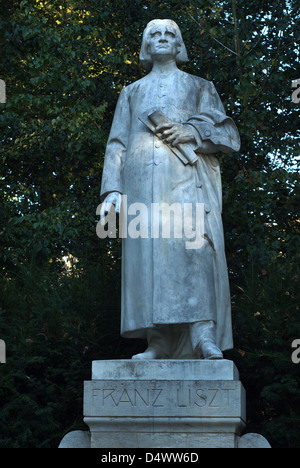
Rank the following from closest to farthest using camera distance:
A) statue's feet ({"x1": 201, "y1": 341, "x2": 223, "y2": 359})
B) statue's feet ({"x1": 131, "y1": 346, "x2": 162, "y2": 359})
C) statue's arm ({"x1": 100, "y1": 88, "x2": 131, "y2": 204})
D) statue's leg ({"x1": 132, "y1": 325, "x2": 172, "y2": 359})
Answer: statue's feet ({"x1": 201, "y1": 341, "x2": 223, "y2": 359}) < statue's feet ({"x1": 131, "y1": 346, "x2": 162, "y2": 359}) < statue's leg ({"x1": 132, "y1": 325, "x2": 172, "y2": 359}) < statue's arm ({"x1": 100, "y1": 88, "x2": 131, "y2": 204})

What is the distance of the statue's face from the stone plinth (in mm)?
2719

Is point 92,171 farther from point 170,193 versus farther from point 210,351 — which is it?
point 210,351

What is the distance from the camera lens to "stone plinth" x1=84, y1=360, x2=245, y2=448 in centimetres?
674

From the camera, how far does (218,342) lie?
293 inches

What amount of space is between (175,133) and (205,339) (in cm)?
170

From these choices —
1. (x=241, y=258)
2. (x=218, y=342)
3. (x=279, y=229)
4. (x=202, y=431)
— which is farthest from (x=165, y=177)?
(x=279, y=229)

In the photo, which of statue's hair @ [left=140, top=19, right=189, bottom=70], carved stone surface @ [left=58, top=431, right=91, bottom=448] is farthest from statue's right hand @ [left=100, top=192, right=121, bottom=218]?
carved stone surface @ [left=58, top=431, right=91, bottom=448]

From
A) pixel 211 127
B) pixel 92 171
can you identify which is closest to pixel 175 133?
pixel 211 127

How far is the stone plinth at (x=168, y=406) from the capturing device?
6.74m

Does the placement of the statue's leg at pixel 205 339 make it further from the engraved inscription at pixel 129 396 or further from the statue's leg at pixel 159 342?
the engraved inscription at pixel 129 396

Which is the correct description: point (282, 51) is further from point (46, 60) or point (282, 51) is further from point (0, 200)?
point (0, 200)

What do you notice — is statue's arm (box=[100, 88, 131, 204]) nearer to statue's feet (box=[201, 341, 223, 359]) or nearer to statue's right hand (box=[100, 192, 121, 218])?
statue's right hand (box=[100, 192, 121, 218])

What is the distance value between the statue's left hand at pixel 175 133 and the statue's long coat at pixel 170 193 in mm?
80

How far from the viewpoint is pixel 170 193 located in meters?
7.52
